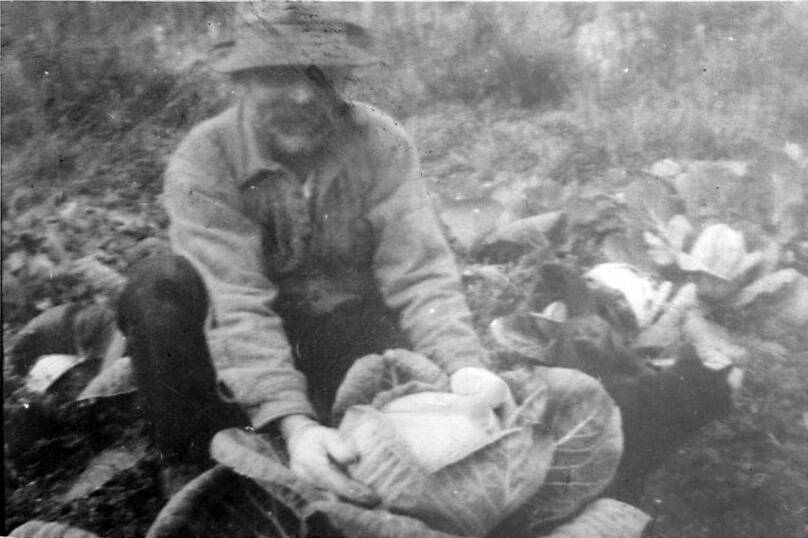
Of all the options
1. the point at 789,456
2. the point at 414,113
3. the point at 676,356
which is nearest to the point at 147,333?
the point at 414,113

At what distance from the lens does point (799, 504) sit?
213cm

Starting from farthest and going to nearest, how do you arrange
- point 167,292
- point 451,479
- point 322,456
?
1. point 167,292
2. point 322,456
3. point 451,479

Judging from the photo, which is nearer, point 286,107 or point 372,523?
point 372,523

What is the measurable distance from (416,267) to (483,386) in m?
0.40

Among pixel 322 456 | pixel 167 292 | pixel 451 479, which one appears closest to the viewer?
pixel 451 479

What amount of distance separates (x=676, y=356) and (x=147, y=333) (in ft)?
5.04

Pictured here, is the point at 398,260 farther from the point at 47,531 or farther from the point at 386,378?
the point at 47,531

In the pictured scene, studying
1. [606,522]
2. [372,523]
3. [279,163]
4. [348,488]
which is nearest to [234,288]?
[279,163]

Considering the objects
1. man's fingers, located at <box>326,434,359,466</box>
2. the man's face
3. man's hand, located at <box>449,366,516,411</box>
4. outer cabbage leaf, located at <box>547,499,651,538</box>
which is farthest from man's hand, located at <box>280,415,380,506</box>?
the man's face

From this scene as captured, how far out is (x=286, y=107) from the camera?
7.03 feet

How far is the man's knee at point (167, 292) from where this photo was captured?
2111 millimetres

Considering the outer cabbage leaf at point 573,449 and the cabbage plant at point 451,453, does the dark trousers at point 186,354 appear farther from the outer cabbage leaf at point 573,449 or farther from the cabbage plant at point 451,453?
the outer cabbage leaf at point 573,449

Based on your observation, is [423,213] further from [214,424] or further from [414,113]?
[214,424]

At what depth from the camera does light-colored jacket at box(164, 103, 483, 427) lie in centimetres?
211
